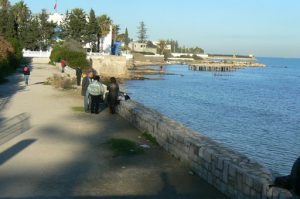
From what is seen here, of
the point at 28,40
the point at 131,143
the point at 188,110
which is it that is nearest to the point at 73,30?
the point at 28,40

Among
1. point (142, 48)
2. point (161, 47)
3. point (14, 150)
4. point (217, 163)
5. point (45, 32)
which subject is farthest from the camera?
point (161, 47)

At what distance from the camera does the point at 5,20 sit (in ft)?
238

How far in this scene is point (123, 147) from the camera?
9648mm

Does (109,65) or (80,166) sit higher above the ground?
(80,166)

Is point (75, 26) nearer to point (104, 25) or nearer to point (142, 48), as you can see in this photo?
point (104, 25)

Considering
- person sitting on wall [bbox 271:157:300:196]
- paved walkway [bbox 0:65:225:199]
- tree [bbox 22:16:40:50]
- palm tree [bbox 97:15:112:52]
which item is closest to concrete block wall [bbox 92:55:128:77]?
tree [bbox 22:16:40:50]

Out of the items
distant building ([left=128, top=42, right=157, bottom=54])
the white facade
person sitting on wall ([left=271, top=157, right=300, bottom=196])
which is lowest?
person sitting on wall ([left=271, top=157, right=300, bottom=196])

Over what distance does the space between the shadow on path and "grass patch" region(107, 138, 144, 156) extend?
1.93 meters

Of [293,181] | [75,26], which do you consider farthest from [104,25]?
[293,181]

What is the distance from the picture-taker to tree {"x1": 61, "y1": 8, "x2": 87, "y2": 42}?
270ft

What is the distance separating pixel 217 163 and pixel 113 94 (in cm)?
786

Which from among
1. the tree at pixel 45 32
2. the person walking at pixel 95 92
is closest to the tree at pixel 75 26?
the tree at pixel 45 32

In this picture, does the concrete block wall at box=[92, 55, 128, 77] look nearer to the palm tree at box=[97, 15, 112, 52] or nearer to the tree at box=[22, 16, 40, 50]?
the tree at box=[22, 16, 40, 50]

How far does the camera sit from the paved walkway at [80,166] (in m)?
6.82
